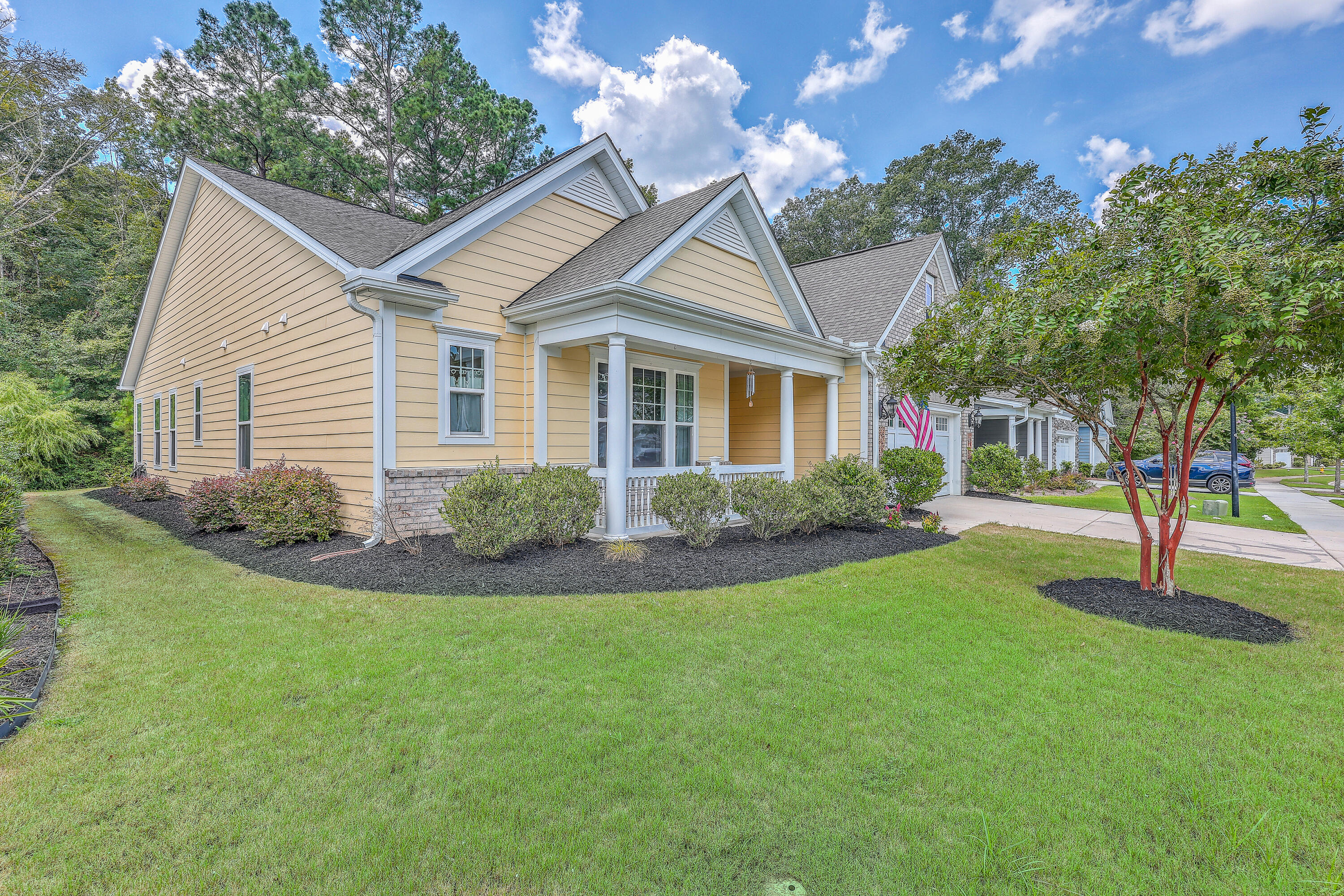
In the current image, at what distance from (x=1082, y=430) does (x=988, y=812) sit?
32710 mm

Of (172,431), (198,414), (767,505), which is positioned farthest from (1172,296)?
(172,431)

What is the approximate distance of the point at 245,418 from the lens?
1034cm

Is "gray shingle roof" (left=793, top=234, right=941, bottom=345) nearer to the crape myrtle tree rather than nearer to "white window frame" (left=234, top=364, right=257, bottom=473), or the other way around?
the crape myrtle tree

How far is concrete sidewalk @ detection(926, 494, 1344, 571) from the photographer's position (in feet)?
25.5

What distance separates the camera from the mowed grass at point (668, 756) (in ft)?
6.63

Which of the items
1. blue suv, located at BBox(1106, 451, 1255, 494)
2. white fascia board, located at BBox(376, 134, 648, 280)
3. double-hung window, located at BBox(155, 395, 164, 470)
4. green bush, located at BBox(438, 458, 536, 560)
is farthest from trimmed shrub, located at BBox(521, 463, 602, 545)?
blue suv, located at BBox(1106, 451, 1255, 494)

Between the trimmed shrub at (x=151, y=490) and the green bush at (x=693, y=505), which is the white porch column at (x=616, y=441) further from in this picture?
the trimmed shrub at (x=151, y=490)

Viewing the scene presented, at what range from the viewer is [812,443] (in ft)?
40.5

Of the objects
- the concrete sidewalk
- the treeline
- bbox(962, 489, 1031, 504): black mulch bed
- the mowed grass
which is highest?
the treeline

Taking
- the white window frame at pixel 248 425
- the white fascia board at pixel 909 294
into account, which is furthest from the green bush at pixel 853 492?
the white window frame at pixel 248 425

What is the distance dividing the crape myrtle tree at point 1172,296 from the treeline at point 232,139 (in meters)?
18.5

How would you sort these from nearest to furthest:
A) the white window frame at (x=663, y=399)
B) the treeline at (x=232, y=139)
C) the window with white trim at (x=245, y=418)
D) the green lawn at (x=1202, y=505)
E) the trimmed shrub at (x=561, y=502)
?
the trimmed shrub at (x=561, y=502) < the white window frame at (x=663, y=399) < the window with white trim at (x=245, y=418) < the green lawn at (x=1202, y=505) < the treeline at (x=232, y=139)

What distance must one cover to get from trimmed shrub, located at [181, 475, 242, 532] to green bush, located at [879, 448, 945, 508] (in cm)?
1130

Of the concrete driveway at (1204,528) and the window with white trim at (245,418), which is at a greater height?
the window with white trim at (245,418)
